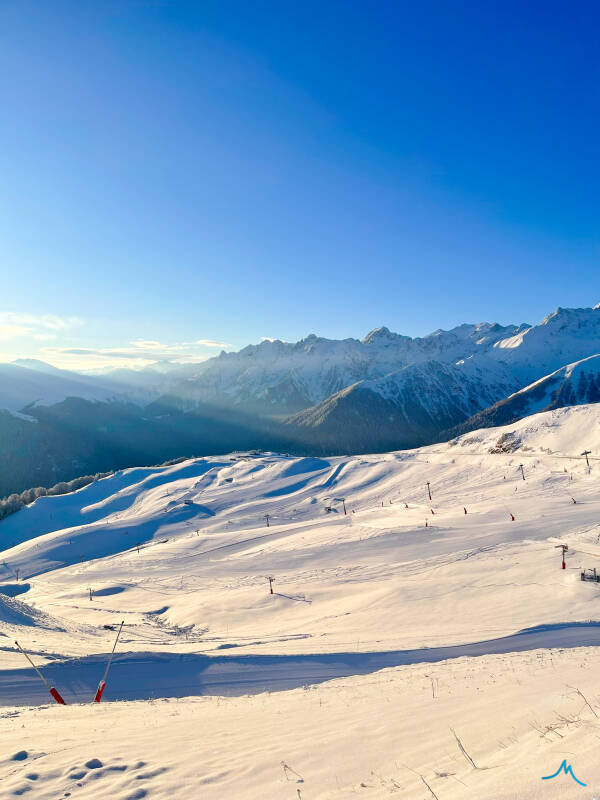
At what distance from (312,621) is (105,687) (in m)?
15.6

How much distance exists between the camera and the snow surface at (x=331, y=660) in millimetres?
8883

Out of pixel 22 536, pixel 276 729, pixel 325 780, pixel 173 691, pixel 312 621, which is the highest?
pixel 325 780

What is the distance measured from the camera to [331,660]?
20.5m

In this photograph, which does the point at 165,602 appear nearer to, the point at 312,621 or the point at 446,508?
the point at 312,621

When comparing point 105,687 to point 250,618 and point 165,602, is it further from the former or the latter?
point 165,602

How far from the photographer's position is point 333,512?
85438 mm

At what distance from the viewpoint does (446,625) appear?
84.8 ft

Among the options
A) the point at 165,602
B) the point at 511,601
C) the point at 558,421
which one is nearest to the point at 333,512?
the point at 165,602

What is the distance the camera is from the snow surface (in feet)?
29.1

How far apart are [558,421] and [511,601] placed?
9907 cm

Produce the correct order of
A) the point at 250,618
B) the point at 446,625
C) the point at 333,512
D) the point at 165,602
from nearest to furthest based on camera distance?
the point at 446,625, the point at 250,618, the point at 165,602, the point at 333,512

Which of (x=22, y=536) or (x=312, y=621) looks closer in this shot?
(x=312, y=621)

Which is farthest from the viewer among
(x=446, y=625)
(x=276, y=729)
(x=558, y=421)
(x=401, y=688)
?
(x=558, y=421)

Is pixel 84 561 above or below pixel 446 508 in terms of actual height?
below
